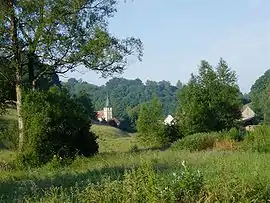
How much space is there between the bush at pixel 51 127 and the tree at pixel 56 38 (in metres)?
1.04

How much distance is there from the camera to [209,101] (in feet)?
160

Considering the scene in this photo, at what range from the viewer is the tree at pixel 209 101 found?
4419 centimetres

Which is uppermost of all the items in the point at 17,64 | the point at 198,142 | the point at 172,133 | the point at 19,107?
the point at 17,64

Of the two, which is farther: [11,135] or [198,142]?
[198,142]

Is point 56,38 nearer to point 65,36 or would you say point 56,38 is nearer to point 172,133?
point 65,36

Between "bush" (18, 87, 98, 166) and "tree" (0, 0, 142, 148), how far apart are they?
1.04 meters

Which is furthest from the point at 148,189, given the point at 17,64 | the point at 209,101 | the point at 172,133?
the point at 209,101

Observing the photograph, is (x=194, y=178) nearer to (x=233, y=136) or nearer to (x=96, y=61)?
(x=96, y=61)

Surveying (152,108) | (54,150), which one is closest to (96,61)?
(54,150)

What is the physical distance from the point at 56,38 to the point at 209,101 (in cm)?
2733

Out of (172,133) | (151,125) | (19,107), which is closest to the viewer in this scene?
(19,107)

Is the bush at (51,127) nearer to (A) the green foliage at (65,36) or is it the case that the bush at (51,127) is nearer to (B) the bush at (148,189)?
(A) the green foliage at (65,36)

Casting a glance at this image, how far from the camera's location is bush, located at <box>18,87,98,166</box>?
73.7 feet

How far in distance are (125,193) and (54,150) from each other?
16.4m
